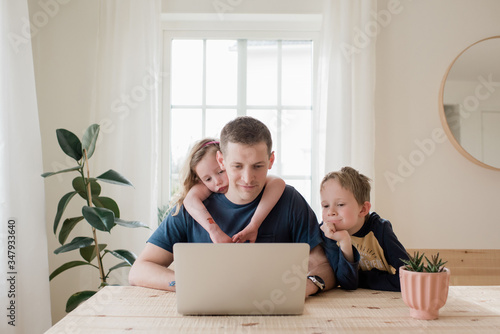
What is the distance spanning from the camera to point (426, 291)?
117cm

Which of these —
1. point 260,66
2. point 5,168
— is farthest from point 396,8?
point 5,168

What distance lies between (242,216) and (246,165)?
0.26 metres

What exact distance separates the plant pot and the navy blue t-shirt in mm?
610

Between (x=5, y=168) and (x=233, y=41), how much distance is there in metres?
1.60

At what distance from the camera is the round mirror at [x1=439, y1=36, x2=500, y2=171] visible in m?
2.86

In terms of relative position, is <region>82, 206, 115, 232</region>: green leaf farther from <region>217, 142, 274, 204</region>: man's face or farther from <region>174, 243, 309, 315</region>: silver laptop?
<region>174, 243, 309, 315</region>: silver laptop

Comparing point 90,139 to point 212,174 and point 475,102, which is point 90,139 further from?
point 475,102

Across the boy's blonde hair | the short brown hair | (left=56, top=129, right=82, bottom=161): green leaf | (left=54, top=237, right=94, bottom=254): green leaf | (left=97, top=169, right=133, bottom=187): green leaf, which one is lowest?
(left=54, top=237, right=94, bottom=254): green leaf

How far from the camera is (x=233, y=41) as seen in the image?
3.16 m

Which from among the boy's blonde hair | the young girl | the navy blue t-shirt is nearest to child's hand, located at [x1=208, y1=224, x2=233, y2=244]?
the young girl

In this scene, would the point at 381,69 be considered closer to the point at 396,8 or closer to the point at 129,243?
the point at 396,8

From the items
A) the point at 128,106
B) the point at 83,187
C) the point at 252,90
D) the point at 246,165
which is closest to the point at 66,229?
the point at 83,187

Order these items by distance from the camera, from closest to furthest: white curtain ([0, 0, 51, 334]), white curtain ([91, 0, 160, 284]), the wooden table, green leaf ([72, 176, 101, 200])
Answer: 1. the wooden table
2. white curtain ([0, 0, 51, 334])
3. green leaf ([72, 176, 101, 200])
4. white curtain ([91, 0, 160, 284])

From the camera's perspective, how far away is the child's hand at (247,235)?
1.65m
